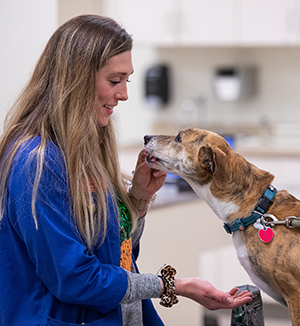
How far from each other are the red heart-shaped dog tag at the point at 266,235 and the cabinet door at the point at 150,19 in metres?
3.29

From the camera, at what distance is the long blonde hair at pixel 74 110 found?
115cm

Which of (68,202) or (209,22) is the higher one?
(209,22)

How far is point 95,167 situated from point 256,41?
3.20 meters

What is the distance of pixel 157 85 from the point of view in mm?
4566

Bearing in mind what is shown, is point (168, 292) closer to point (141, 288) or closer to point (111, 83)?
point (141, 288)

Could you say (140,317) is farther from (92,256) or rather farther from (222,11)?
(222,11)

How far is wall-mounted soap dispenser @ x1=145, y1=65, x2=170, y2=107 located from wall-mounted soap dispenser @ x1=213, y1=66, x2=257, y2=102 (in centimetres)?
51

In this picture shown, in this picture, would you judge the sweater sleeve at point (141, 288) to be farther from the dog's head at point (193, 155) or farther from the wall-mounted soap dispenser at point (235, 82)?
the wall-mounted soap dispenser at point (235, 82)

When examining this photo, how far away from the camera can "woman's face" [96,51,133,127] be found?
47.6 inches

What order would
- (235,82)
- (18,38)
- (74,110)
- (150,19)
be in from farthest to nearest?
(235,82), (150,19), (18,38), (74,110)

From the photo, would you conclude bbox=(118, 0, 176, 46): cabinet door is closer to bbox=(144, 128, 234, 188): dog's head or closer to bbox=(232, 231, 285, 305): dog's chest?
bbox=(144, 128, 234, 188): dog's head

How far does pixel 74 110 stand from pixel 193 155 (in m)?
0.41

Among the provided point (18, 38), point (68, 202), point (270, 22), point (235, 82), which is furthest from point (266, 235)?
point (235, 82)

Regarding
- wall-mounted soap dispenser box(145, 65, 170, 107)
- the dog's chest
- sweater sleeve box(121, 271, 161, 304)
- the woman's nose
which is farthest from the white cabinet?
sweater sleeve box(121, 271, 161, 304)
